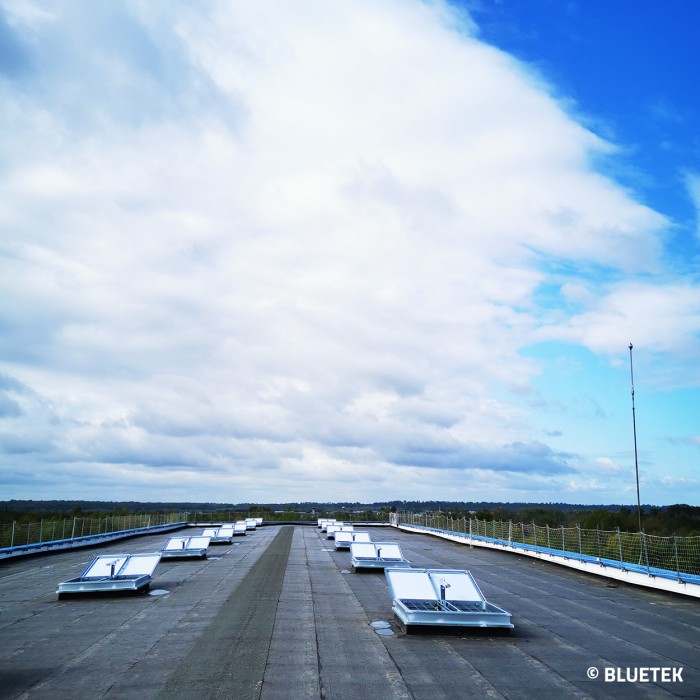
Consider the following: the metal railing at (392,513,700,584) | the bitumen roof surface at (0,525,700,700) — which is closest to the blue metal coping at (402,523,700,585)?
the metal railing at (392,513,700,584)

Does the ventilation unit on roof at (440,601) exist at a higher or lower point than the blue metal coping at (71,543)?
higher

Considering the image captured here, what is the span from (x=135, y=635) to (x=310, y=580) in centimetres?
1148

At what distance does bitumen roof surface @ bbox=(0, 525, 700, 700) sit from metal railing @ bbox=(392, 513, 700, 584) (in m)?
1.69

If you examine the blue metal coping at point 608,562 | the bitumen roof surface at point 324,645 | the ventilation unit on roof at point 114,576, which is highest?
the blue metal coping at point 608,562

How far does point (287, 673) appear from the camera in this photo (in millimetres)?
11258

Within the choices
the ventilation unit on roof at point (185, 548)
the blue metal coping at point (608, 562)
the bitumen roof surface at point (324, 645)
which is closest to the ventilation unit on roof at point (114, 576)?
the bitumen roof surface at point (324, 645)

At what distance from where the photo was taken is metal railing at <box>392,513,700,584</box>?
22969mm

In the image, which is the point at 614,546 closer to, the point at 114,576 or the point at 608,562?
the point at 608,562

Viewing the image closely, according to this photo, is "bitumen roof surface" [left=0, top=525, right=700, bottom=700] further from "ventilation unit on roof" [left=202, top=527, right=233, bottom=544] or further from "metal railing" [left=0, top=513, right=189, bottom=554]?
"ventilation unit on roof" [left=202, top=527, right=233, bottom=544]

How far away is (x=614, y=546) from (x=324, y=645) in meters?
21.3
